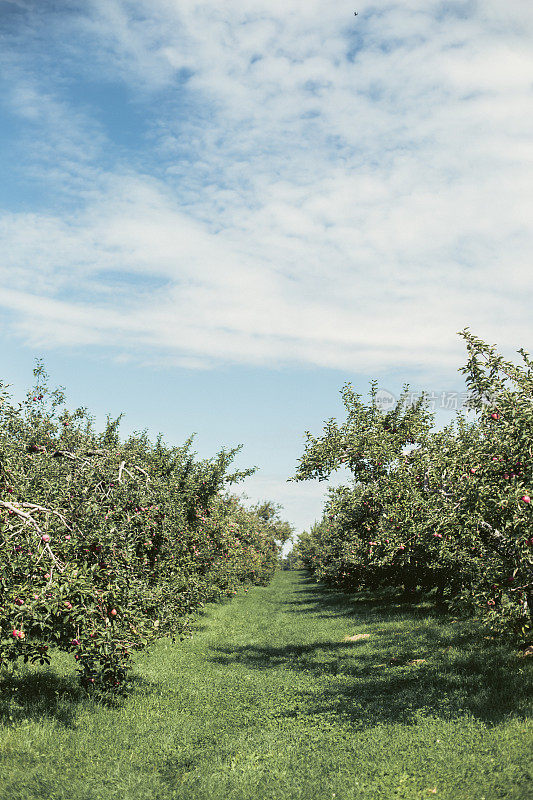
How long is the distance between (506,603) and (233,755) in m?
5.38

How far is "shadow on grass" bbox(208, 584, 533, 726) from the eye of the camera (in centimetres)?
1096

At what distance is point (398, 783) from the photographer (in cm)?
823

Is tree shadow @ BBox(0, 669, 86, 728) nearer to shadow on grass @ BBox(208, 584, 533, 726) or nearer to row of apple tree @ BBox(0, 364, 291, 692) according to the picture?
row of apple tree @ BBox(0, 364, 291, 692)

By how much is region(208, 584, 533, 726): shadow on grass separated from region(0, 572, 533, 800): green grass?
5 centimetres

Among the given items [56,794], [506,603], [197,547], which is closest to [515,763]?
[506,603]

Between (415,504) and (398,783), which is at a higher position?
(415,504)

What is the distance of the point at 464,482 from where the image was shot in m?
10.5

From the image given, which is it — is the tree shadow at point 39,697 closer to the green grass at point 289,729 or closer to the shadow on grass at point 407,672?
the green grass at point 289,729

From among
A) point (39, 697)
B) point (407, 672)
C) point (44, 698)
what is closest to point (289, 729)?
point (407, 672)

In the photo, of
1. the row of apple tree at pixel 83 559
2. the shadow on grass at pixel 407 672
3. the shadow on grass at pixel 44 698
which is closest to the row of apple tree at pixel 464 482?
the shadow on grass at pixel 407 672

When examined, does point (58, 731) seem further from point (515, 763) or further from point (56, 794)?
point (515, 763)

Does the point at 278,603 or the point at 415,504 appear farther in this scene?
the point at 278,603

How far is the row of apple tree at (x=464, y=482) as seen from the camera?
30.8 feet

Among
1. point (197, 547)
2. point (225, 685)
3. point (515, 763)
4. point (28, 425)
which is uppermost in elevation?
point (28, 425)
